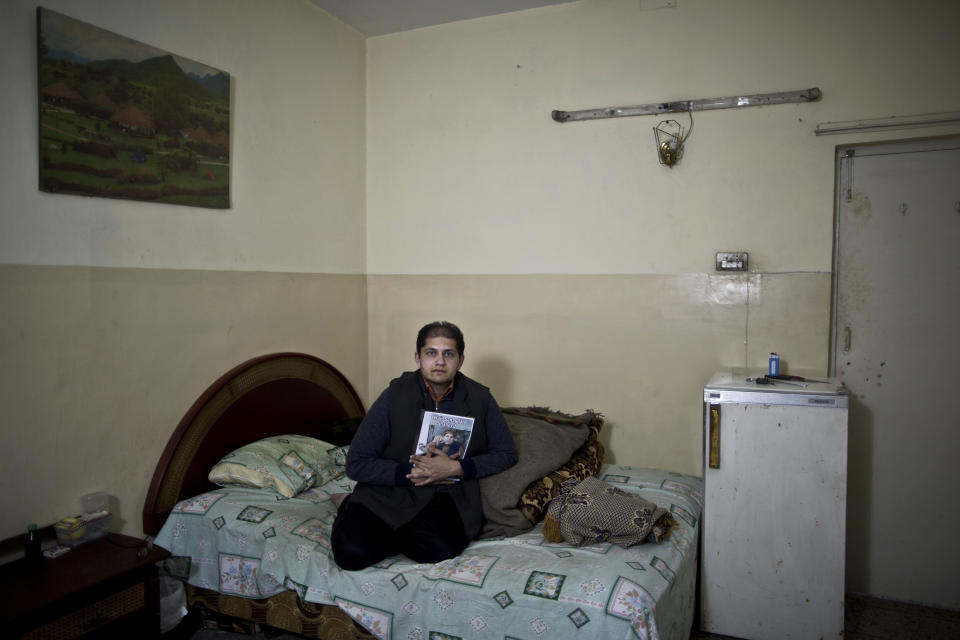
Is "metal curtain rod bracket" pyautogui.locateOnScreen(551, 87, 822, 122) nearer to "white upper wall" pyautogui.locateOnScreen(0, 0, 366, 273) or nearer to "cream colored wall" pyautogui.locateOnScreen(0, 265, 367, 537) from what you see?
"white upper wall" pyautogui.locateOnScreen(0, 0, 366, 273)

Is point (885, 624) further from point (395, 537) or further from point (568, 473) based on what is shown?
point (395, 537)

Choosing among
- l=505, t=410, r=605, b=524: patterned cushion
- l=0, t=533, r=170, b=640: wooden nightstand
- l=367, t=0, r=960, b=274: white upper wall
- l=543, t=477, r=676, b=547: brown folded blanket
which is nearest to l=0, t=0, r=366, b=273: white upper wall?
l=367, t=0, r=960, b=274: white upper wall

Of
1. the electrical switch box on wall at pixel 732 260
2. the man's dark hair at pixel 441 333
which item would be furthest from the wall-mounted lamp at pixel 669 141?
the man's dark hair at pixel 441 333

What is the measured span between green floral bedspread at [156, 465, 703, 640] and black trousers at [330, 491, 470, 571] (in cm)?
4

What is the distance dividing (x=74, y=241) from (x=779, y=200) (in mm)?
3220

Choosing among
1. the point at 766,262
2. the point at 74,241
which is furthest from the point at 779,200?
the point at 74,241

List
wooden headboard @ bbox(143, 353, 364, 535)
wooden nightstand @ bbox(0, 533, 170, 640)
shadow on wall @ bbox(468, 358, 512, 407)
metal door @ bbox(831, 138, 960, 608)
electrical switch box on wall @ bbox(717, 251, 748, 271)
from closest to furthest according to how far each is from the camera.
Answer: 1. wooden nightstand @ bbox(0, 533, 170, 640)
2. wooden headboard @ bbox(143, 353, 364, 535)
3. metal door @ bbox(831, 138, 960, 608)
4. electrical switch box on wall @ bbox(717, 251, 748, 271)
5. shadow on wall @ bbox(468, 358, 512, 407)

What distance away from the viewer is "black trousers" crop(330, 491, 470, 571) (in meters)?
2.38

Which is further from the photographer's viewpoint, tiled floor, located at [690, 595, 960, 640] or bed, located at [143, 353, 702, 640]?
tiled floor, located at [690, 595, 960, 640]

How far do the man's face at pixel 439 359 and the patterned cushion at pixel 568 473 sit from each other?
614 mm

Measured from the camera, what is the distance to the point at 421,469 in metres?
2.61

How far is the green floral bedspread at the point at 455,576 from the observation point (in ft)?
6.93

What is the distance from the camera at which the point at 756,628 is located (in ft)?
8.96

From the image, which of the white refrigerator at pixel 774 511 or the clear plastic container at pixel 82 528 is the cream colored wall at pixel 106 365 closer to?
the clear plastic container at pixel 82 528
